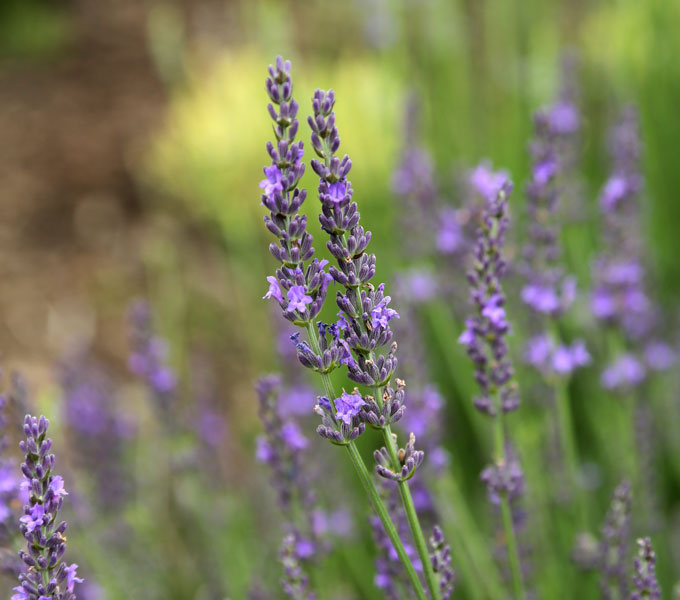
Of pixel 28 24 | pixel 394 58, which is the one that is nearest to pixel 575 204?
pixel 394 58

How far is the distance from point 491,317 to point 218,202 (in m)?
3.63

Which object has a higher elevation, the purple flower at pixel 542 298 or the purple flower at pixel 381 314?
the purple flower at pixel 542 298

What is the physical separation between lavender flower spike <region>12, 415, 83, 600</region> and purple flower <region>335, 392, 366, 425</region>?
443 mm

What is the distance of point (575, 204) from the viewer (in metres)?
2.89

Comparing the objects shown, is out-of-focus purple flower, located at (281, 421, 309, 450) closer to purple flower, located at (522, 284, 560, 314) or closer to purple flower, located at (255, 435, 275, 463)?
purple flower, located at (255, 435, 275, 463)

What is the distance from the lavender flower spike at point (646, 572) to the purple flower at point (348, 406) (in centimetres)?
54

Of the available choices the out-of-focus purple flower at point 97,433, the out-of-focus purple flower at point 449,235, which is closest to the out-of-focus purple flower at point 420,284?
the out-of-focus purple flower at point 449,235

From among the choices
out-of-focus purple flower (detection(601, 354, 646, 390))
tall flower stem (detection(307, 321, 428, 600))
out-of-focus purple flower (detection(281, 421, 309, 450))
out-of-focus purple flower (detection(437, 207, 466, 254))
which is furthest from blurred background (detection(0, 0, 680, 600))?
tall flower stem (detection(307, 321, 428, 600))

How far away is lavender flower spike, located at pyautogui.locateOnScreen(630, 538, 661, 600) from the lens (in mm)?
1394

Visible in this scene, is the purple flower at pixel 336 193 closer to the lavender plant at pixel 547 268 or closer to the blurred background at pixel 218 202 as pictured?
the lavender plant at pixel 547 268

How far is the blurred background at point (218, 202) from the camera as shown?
9.76ft

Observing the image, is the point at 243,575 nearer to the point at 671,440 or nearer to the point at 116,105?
the point at 671,440

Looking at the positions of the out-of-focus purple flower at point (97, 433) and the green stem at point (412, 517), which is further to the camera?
the out-of-focus purple flower at point (97, 433)

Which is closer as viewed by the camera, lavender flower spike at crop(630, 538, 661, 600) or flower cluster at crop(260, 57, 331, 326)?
flower cluster at crop(260, 57, 331, 326)
